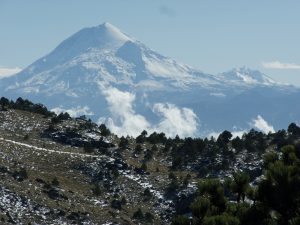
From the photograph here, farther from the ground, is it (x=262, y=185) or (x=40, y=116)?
(x=40, y=116)

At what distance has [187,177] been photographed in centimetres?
9062

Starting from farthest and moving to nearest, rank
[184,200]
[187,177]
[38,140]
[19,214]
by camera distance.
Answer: [38,140] < [187,177] < [184,200] < [19,214]

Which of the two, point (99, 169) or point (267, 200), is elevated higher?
point (99, 169)

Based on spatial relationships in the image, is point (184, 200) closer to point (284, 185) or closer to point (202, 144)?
point (202, 144)

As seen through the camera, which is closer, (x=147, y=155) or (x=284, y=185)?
(x=284, y=185)

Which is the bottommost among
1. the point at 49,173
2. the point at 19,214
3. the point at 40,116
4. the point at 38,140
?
the point at 19,214

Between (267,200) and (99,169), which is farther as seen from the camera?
(99,169)

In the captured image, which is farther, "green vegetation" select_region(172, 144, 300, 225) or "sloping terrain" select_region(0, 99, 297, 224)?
"sloping terrain" select_region(0, 99, 297, 224)

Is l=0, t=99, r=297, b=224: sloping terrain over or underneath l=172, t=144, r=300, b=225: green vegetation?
over

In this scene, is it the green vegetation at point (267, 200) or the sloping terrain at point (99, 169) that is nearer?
the green vegetation at point (267, 200)

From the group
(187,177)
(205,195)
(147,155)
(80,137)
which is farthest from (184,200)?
(205,195)

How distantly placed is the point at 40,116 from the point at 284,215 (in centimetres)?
9817

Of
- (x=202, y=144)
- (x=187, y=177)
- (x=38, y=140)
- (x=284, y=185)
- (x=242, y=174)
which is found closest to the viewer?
(x=284, y=185)

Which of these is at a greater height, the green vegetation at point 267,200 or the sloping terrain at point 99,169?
the sloping terrain at point 99,169
